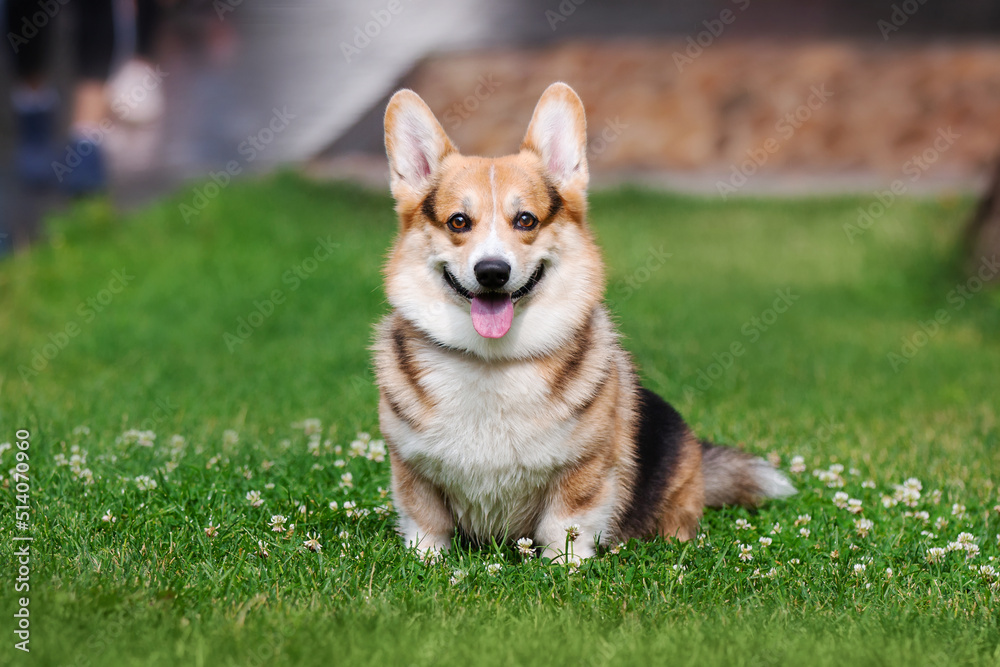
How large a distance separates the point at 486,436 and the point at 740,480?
4.45 ft

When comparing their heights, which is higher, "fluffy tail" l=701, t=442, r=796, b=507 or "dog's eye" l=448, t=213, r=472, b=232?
"dog's eye" l=448, t=213, r=472, b=232

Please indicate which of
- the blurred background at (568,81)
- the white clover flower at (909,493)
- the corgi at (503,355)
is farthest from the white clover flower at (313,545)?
the blurred background at (568,81)

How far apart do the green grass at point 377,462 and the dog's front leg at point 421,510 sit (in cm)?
10

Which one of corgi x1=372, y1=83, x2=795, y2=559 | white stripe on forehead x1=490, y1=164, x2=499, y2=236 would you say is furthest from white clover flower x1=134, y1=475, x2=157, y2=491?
white stripe on forehead x1=490, y1=164, x2=499, y2=236

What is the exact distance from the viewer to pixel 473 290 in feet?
11.3

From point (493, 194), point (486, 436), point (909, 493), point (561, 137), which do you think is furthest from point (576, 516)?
point (909, 493)

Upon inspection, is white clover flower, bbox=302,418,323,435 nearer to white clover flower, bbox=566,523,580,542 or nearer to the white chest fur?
the white chest fur

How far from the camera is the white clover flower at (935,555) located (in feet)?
12.5

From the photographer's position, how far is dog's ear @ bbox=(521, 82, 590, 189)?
12.5 feet

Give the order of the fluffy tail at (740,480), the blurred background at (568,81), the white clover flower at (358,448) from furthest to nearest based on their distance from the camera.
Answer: the blurred background at (568,81) → the white clover flower at (358,448) → the fluffy tail at (740,480)

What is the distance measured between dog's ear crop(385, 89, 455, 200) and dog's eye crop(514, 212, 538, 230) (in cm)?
43

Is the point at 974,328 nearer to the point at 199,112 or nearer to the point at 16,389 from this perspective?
the point at 16,389

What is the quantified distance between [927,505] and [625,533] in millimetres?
1467

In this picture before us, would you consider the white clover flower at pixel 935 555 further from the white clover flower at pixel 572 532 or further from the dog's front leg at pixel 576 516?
the white clover flower at pixel 572 532
